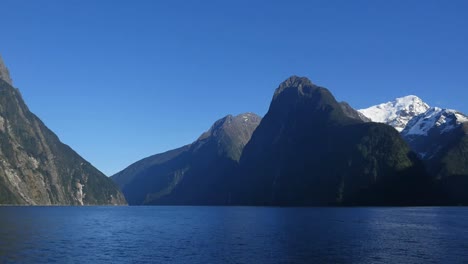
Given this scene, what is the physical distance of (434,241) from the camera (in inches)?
3905

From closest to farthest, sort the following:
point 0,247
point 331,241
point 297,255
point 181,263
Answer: point 181,263, point 297,255, point 0,247, point 331,241

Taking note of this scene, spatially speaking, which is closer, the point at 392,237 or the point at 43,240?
the point at 43,240

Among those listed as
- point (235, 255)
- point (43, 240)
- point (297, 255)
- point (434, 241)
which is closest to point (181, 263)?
point (235, 255)

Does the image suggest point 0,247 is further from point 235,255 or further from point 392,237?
point 392,237

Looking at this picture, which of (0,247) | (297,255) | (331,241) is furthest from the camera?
(331,241)

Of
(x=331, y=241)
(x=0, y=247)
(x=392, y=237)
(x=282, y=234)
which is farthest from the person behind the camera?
(x=282, y=234)

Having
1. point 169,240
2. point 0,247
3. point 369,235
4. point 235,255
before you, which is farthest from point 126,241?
point 369,235

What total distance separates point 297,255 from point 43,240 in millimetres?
51431

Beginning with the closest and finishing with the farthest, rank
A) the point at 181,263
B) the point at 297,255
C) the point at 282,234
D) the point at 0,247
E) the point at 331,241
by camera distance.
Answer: the point at 181,263 < the point at 297,255 < the point at 0,247 < the point at 331,241 < the point at 282,234

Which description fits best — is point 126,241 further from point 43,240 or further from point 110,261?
point 110,261

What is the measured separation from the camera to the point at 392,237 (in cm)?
10806

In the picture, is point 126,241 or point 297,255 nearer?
point 297,255

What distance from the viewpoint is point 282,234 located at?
378 feet

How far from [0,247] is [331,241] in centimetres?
5902
